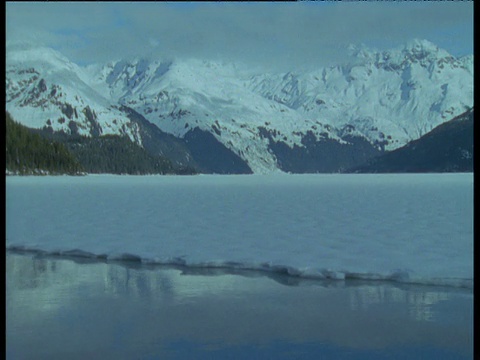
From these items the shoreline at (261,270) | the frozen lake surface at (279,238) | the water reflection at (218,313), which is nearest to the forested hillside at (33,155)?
the frozen lake surface at (279,238)

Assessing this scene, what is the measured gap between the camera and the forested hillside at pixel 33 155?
11062 cm

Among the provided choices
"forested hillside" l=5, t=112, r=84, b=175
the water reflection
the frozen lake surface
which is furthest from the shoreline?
"forested hillside" l=5, t=112, r=84, b=175

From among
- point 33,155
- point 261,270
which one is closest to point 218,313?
point 261,270

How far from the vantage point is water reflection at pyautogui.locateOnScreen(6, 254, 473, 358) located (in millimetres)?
9133

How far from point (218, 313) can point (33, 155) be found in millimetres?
110725

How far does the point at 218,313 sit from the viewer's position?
1067 centimetres

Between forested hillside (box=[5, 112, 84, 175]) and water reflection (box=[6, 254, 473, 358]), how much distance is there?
100916mm

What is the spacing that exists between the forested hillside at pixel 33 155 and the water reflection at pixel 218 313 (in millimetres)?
100916

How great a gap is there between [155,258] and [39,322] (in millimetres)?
6430

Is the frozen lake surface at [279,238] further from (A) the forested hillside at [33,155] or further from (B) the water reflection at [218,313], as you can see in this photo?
(A) the forested hillside at [33,155]

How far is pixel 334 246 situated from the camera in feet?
60.3

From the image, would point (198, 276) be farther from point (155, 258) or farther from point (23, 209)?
point (23, 209)

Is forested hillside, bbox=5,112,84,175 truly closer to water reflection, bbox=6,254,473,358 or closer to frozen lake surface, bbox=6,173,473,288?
frozen lake surface, bbox=6,173,473,288

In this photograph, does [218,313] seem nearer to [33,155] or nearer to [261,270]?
[261,270]
